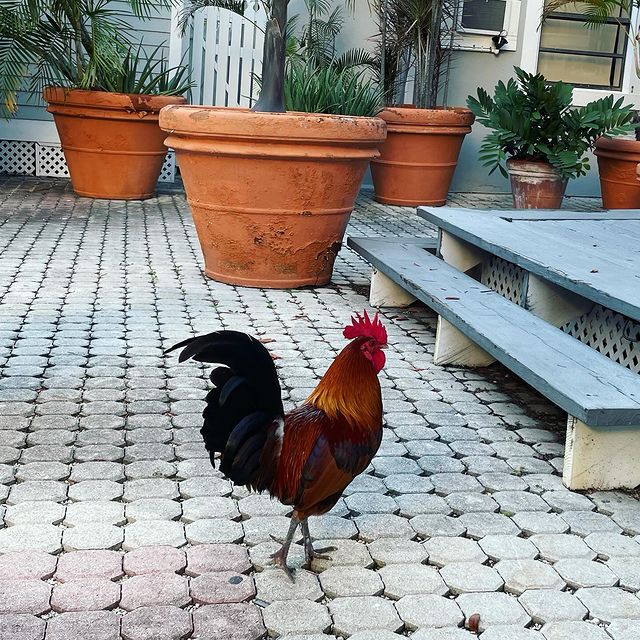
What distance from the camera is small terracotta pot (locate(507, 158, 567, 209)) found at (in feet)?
28.2

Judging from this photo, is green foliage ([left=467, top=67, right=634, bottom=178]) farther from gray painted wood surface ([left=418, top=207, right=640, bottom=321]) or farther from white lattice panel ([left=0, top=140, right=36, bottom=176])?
white lattice panel ([left=0, top=140, right=36, bottom=176])

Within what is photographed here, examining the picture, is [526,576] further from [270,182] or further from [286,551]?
[270,182]

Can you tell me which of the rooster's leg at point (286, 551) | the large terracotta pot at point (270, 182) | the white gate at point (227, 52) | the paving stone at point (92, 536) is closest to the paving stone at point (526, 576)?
the rooster's leg at point (286, 551)

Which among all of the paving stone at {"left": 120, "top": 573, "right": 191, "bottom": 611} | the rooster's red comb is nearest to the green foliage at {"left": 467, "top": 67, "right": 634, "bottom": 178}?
the rooster's red comb

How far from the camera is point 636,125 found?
29.4 ft

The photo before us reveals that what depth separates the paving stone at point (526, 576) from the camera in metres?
2.61

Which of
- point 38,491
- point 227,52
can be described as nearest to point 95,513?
point 38,491

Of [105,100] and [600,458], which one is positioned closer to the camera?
[600,458]

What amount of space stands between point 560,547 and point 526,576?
23 centimetres

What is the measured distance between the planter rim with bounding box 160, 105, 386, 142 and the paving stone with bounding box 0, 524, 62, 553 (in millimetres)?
3006

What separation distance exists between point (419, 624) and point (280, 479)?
509 millimetres

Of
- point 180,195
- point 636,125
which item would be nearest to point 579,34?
point 636,125

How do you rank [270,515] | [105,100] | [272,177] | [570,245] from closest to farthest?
[270,515] < [570,245] < [272,177] < [105,100]

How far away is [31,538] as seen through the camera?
108 inches
